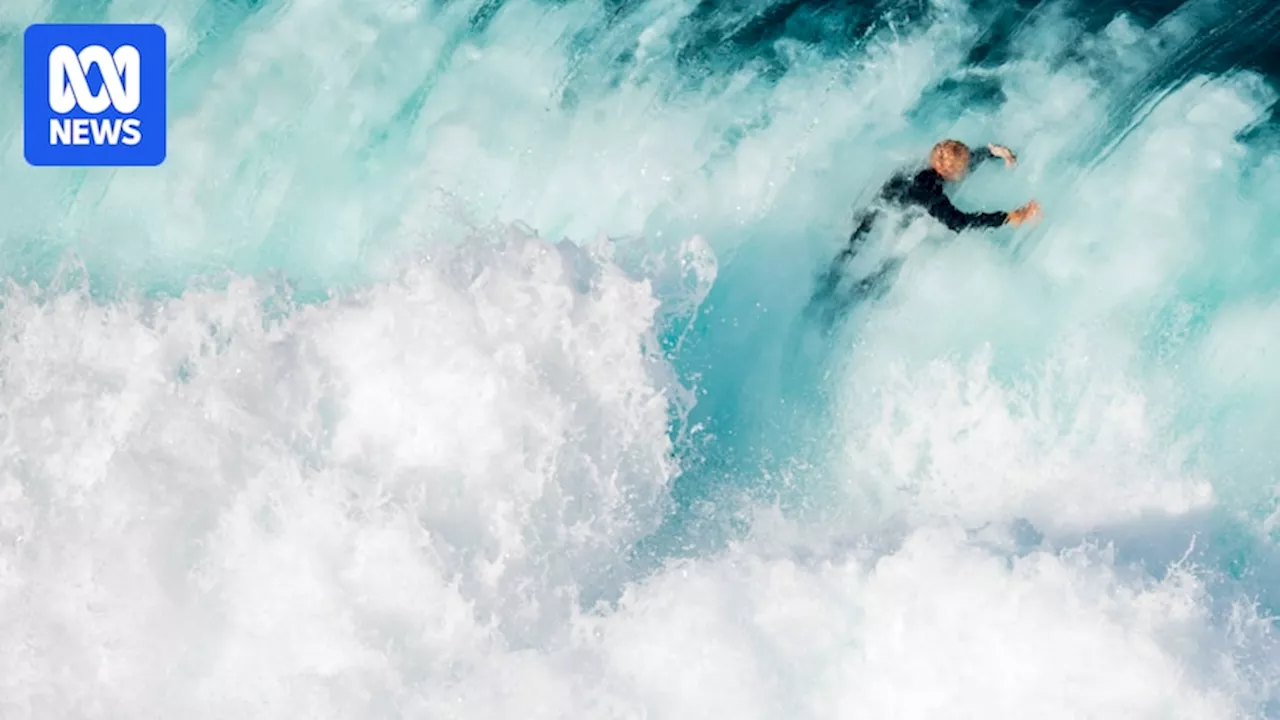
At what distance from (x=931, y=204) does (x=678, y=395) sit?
198 centimetres


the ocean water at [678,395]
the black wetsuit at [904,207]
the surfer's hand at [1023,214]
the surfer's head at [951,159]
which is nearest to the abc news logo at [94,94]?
the ocean water at [678,395]


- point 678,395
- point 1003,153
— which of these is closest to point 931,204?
point 1003,153

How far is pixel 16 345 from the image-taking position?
709 centimetres

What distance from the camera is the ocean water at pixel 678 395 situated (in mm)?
5695

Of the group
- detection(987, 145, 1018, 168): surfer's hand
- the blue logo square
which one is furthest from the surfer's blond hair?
the blue logo square

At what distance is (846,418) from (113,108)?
5.70 meters

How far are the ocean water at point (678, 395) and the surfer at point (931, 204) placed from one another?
0.52ft

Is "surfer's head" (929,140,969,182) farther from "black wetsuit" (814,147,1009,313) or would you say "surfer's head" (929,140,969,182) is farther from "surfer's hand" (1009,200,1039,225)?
"surfer's hand" (1009,200,1039,225)

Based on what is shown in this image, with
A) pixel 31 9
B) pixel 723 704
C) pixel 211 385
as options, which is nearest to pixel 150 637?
pixel 211 385

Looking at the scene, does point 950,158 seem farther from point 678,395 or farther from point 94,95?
point 94,95

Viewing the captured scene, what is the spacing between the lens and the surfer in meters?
5.93

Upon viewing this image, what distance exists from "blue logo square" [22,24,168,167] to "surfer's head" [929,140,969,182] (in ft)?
18.3

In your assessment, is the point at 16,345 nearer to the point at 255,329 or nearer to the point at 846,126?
the point at 255,329

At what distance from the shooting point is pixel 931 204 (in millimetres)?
6141
